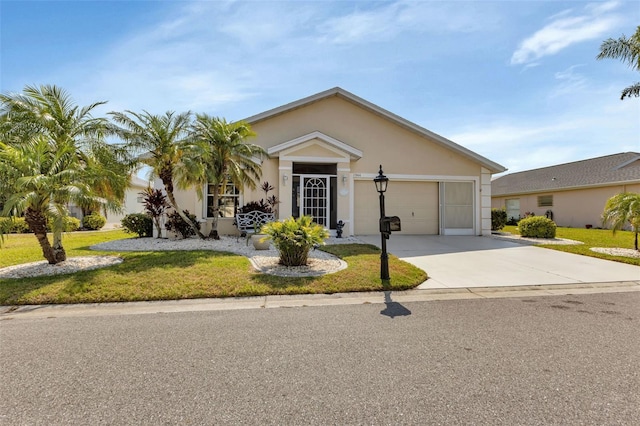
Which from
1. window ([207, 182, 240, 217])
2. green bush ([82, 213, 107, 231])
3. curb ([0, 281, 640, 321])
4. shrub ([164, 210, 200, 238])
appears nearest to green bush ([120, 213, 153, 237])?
shrub ([164, 210, 200, 238])

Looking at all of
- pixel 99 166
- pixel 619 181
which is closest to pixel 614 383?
pixel 99 166

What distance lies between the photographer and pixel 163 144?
1076 centimetres

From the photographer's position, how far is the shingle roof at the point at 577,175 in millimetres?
20719

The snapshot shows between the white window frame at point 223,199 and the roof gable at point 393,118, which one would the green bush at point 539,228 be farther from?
the white window frame at point 223,199

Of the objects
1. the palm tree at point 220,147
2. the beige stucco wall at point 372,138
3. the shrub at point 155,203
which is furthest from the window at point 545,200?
the shrub at point 155,203

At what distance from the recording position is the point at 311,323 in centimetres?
454

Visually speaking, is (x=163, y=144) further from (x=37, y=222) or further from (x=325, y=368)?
(x=325, y=368)

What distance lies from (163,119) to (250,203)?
4252 millimetres

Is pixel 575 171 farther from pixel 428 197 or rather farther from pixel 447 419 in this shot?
pixel 447 419

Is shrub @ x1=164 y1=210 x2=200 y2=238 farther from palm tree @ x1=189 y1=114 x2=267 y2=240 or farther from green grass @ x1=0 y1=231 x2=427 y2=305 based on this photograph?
green grass @ x1=0 y1=231 x2=427 y2=305

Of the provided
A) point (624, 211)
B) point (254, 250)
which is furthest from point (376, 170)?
point (624, 211)

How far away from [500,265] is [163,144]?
11.0m

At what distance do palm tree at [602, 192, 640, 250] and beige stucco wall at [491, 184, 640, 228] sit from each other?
11.6 metres

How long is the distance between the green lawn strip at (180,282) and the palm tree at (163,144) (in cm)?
372
